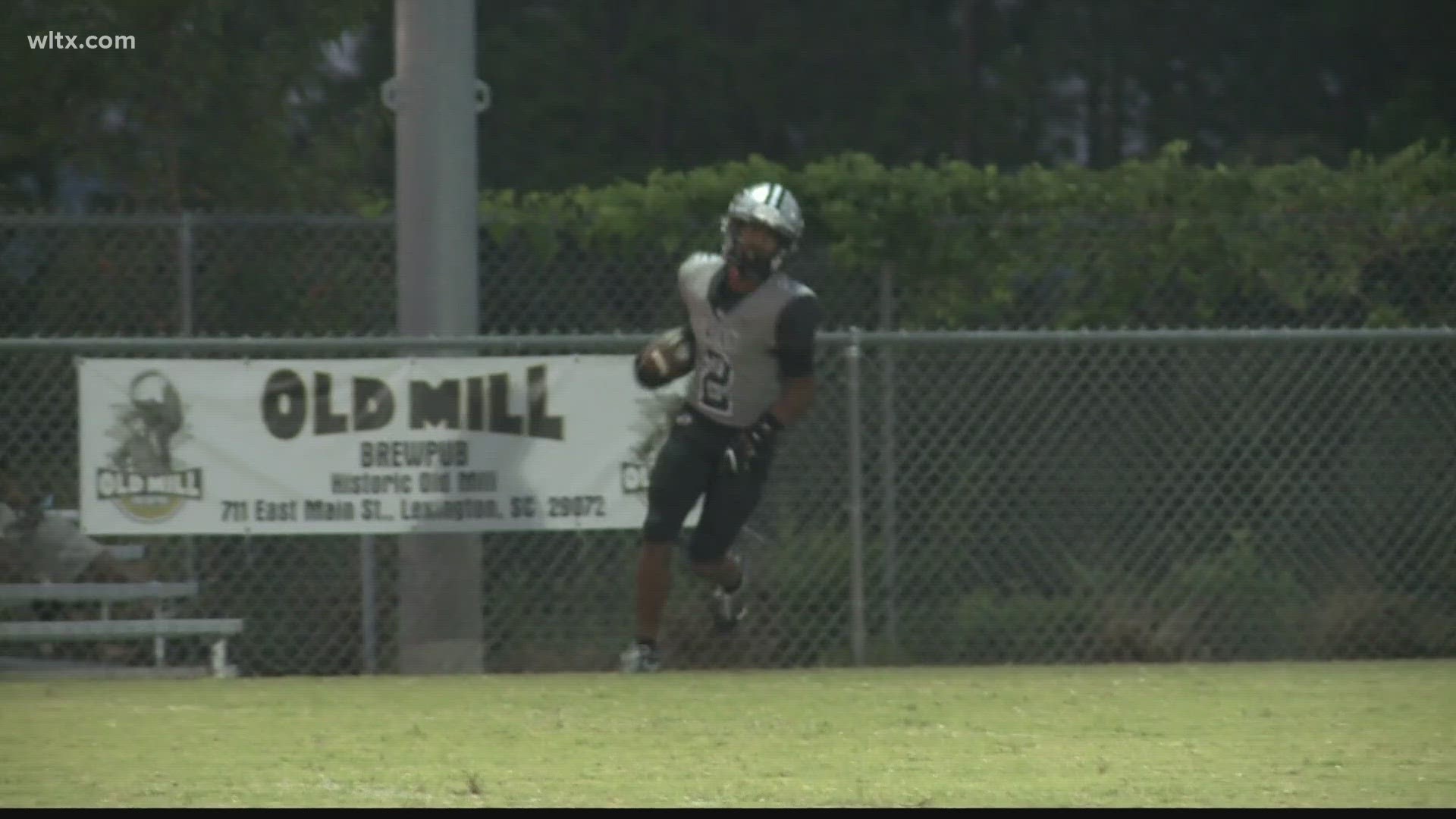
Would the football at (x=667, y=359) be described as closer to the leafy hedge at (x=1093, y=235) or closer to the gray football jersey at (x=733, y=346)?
the gray football jersey at (x=733, y=346)

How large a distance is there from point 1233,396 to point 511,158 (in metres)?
9.54

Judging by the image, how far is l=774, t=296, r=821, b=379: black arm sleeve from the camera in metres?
10.1

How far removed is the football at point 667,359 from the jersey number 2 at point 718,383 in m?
0.08

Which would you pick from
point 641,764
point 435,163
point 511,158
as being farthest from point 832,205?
point 511,158

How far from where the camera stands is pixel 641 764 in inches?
309

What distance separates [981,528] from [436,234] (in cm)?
283

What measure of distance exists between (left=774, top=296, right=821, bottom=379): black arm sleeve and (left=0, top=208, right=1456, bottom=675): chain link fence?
72 centimetres

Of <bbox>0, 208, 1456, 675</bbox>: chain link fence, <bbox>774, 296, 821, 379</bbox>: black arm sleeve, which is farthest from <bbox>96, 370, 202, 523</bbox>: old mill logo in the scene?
<bbox>774, 296, 821, 379</bbox>: black arm sleeve

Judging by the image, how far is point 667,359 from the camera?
10.3 m

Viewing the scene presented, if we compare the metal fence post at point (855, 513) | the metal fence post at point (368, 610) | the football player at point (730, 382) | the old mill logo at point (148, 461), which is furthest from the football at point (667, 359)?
the old mill logo at point (148, 461)

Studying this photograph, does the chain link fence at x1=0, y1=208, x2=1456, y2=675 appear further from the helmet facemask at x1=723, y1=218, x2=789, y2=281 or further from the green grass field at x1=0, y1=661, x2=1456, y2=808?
the helmet facemask at x1=723, y1=218, x2=789, y2=281

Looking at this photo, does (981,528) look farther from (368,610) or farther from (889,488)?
(368,610)

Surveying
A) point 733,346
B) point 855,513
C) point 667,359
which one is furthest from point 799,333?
point 855,513

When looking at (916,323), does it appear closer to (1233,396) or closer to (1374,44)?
(1233,396)
